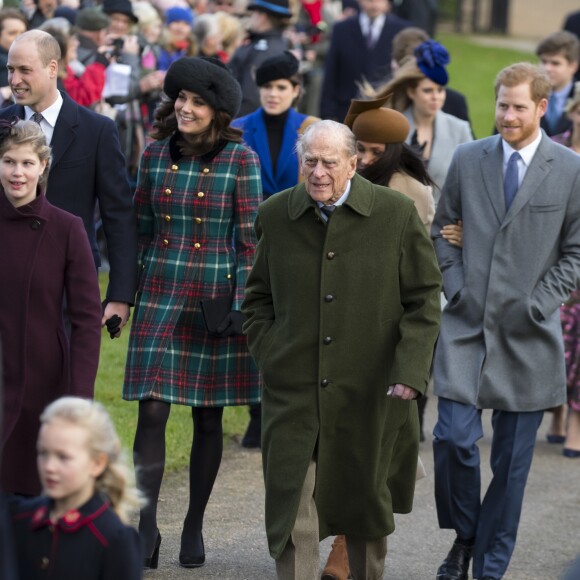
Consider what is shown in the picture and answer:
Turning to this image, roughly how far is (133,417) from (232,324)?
287 cm

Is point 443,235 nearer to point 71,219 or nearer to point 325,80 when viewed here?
point 71,219

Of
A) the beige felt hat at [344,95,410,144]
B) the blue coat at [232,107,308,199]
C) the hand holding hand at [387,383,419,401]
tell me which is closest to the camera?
the hand holding hand at [387,383,419,401]

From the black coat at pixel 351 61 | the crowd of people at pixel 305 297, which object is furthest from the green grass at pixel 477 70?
the crowd of people at pixel 305 297

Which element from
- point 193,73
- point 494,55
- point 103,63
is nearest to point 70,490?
point 193,73

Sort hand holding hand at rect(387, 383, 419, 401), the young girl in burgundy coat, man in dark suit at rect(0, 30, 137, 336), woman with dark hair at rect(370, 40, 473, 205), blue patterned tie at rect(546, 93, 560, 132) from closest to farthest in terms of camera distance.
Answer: the young girl in burgundy coat
hand holding hand at rect(387, 383, 419, 401)
man in dark suit at rect(0, 30, 137, 336)
woman with dark hair at rect(370, 40, 473, 205)
blue patterned tie at rect(546, 93, 560, 132)

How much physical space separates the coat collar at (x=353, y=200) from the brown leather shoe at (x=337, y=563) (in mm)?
1493

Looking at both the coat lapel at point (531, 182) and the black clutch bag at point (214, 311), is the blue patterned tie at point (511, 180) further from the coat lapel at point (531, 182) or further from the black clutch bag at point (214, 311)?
the black clutch bag at point (214, 311)

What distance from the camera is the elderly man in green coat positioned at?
583cm

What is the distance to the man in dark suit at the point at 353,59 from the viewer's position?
13.0 meters

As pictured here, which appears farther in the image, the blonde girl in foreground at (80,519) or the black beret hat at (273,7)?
the black beret hat at (273,7)

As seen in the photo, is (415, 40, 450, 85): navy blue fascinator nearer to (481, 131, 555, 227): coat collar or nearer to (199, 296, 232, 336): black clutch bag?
(481, 131, 555, 227): coat collar

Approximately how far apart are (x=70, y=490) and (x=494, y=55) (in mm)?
32705

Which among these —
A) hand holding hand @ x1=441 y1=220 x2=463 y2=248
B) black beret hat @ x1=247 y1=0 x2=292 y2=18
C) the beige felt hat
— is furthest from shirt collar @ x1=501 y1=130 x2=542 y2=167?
black beret hat @ x1=247 y1=0 x2=292 y2=18

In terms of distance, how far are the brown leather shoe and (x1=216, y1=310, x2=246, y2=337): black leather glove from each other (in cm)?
97
